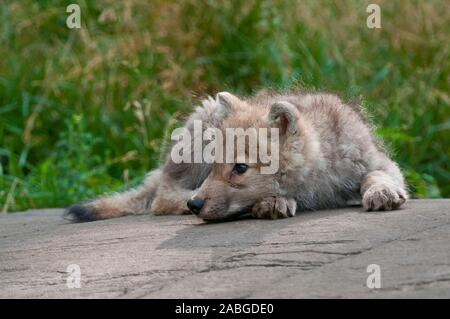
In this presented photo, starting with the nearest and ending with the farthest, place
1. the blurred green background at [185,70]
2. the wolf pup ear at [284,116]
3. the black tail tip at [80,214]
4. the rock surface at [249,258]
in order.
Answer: the rock surface at [249,258] < the wolf pup ear at [284,116] < the black tail tip at [80,214] < the blurred green background at [185,70]

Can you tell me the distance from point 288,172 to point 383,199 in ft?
2.05

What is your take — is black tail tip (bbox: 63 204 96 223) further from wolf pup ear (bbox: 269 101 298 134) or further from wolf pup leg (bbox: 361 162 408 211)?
wolf pup leg (bbox: 361 162 408 211)

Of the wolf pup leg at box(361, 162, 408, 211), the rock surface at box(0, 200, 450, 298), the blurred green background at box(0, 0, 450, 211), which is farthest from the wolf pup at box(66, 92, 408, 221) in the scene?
the blurred green background at box(0, 0, 450, 211)

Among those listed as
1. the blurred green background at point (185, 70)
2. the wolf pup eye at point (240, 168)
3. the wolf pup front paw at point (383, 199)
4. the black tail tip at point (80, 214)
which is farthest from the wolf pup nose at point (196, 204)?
the blurred green background at point (185, 70)

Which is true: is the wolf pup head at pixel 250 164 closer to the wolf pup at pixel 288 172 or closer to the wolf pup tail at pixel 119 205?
the wolf pup at pixel 288 172

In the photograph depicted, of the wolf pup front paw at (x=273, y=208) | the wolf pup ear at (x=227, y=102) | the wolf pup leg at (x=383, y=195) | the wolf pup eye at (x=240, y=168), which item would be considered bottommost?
the wolf pup front paw at (x=273, y=208)

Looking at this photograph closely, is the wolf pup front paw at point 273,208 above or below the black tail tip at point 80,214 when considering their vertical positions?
above

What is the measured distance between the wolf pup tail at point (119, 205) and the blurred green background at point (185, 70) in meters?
1.74

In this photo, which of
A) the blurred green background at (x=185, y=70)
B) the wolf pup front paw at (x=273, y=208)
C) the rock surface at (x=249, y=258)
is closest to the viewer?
the rock surface at (x=249, y=258)

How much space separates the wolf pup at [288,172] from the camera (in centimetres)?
571

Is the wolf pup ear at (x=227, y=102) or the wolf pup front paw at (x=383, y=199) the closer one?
the wolf pup front paw at (x=383, y=199)

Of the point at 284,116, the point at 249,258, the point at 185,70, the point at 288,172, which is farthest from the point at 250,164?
the point at 185,70

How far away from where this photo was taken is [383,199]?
5570 mm

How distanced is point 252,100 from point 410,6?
4006mm
